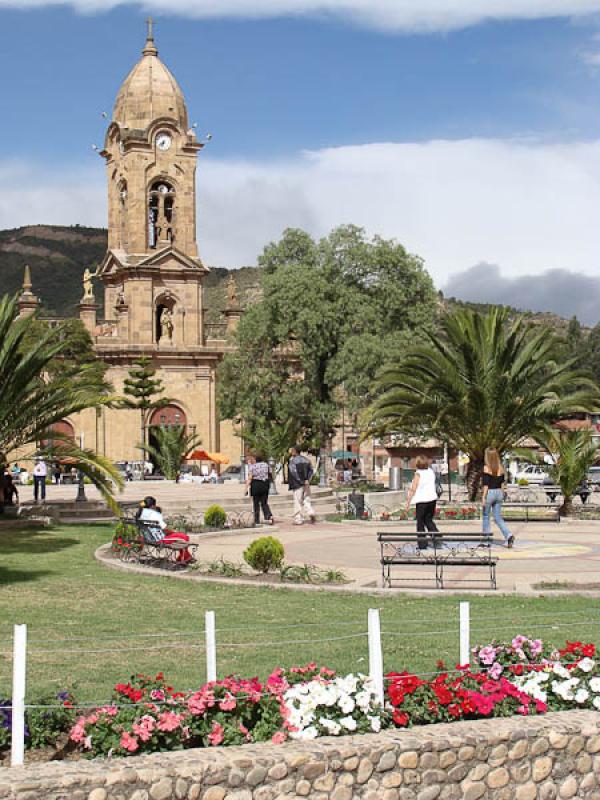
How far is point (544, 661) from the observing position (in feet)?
28.7

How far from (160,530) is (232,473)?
40.4m

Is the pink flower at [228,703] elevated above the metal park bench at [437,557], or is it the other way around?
the metal park bench at [437,557]

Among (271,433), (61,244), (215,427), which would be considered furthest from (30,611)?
(61,244)

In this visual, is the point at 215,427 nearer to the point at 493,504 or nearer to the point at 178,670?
the point at 493,504

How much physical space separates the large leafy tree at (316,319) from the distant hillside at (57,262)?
7867 centimetres

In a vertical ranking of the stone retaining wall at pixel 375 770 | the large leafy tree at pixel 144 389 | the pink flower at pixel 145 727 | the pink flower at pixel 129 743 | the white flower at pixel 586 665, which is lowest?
the stone retaining wall at pixel 375 770

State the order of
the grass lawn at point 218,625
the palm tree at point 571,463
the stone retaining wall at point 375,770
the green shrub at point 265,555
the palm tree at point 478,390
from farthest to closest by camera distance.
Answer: the palm tree at point 478,390
the palm tree at point 571,463
the green shrub at point 265,555
the grass lawn at point 218,625
the stone retaining wall at point 375,770

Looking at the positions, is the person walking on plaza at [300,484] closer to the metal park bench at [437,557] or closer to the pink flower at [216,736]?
the metal park bench at [437,557]

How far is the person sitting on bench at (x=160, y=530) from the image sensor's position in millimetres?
16547

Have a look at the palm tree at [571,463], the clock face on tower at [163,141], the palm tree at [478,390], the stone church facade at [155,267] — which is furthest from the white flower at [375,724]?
the clock face on tower at [163,141]

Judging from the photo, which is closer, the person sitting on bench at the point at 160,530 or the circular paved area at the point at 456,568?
the circular paved area at the point at 456,568

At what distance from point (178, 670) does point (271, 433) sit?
1284 inches

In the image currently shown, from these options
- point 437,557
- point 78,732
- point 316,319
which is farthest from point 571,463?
point 316,319

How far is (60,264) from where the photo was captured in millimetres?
159375
